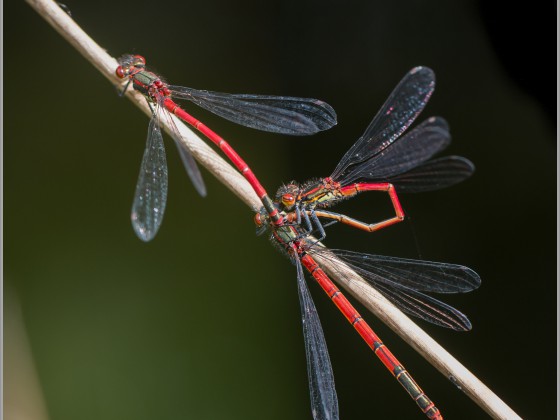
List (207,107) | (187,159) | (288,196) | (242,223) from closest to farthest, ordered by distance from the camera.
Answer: (187,159) < (288,196) < (207,107) < (242,223)

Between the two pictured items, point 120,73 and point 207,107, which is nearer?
point 120,73

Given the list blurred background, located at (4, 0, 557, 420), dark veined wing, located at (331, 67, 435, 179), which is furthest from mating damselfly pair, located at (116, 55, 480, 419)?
blurred background, located at (4, 0, 557, 420)

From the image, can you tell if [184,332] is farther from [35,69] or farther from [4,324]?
[35,69]

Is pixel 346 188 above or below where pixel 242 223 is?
below

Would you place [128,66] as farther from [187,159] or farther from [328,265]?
[328,265]

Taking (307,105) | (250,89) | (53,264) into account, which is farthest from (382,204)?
(53,264)

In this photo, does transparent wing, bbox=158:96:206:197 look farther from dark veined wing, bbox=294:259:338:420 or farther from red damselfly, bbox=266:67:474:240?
dark veined wing, bbox=294:259:338:420

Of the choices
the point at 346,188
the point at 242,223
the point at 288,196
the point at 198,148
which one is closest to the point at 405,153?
the point at 346,188

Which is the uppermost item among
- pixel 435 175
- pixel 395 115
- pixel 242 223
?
pixel 242 223
